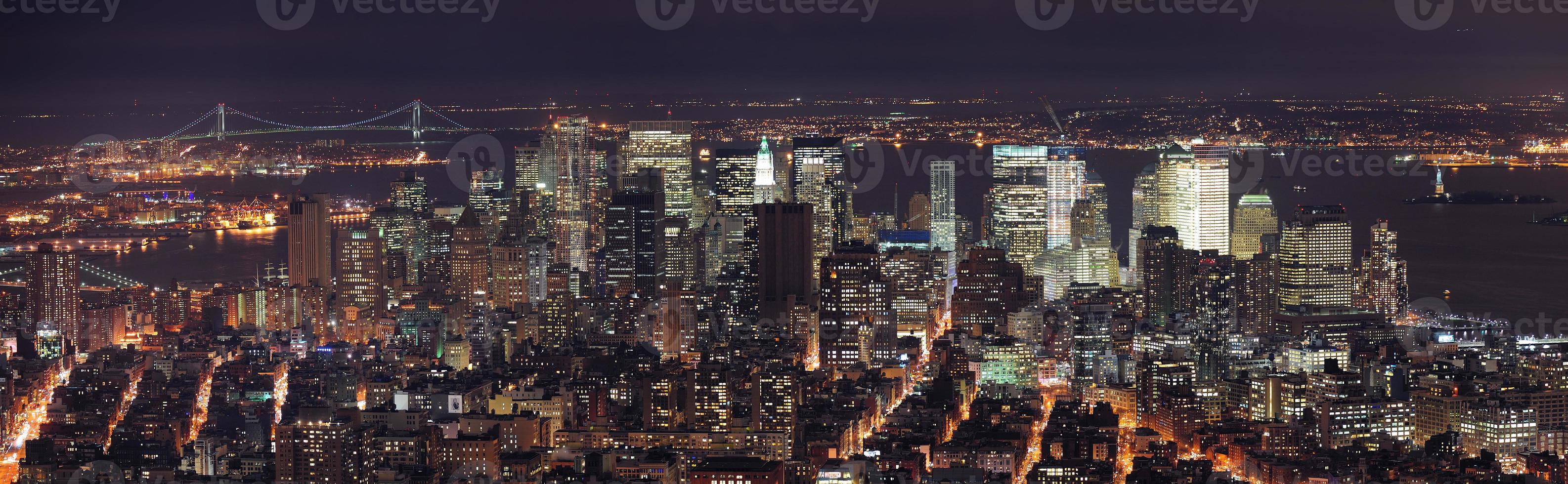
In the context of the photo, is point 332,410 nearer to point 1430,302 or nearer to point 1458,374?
point 1458,374

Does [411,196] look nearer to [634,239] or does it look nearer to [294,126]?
[294,126]

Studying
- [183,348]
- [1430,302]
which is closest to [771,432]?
[183,348]

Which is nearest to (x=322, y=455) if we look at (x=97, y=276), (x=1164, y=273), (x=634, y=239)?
(x=97, y=276)

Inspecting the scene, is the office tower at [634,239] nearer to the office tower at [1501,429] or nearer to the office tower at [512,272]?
the office tower at [512,272]

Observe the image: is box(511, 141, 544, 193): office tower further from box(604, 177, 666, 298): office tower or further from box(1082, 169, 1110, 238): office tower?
box(1082, 169, 1110, 238): office tower

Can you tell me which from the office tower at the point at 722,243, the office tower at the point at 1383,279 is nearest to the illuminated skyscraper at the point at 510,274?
the office tower at the point at 722,243

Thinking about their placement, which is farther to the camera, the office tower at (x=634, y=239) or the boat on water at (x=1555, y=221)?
the boat on water at (x=1555, y=221)
